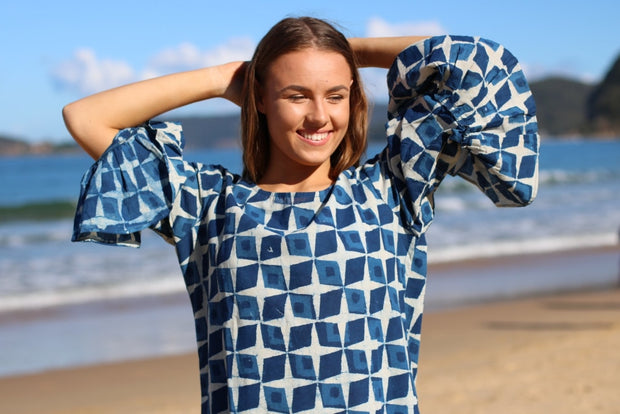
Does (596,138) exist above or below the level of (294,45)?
below

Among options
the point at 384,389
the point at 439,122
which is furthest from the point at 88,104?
the point at 384,389

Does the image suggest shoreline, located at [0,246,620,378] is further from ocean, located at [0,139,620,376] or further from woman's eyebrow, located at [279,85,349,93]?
woman's eyebrow, located at [279,85,349,93]

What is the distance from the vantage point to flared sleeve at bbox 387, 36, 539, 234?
5.73 ft

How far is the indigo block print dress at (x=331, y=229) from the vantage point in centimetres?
167

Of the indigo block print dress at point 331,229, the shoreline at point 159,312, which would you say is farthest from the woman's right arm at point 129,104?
the shoreline at point 159,312

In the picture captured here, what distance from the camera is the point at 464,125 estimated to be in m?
1.74

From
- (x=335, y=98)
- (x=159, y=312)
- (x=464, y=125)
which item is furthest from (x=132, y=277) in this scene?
(x=464, y=125)

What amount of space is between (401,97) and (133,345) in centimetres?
530

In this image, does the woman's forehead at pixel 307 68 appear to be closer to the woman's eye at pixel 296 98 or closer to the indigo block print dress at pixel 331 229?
the woman's eye at pixel 296 98

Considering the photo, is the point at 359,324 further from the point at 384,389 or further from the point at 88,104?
the point at 88,104

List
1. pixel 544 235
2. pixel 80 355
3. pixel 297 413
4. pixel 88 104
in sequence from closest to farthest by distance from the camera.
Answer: pixel 297 413
pixel 88 104
pixel 80 355
pixel 544 235

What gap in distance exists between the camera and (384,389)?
1690 mm

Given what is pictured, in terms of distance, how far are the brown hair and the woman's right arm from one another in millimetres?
124

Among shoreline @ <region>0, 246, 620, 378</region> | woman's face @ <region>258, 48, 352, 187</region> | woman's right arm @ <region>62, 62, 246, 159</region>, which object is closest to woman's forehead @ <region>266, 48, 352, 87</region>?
woman's face @ <region>258, 48, 352, 187</region>
